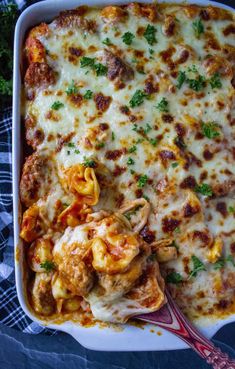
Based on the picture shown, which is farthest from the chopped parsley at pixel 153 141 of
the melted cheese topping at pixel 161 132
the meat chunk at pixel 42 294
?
the meat chunk at pixel 42 294

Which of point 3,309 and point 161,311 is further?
point 3,309

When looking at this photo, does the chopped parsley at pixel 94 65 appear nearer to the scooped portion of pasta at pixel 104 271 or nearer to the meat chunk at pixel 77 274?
the scooped portion of pasta at pixel 104 271

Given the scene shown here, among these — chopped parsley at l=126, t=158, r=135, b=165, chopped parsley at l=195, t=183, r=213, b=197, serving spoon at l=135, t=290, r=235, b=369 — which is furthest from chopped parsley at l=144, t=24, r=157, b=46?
serving spoon at l=135, t=290, r=235, b=369

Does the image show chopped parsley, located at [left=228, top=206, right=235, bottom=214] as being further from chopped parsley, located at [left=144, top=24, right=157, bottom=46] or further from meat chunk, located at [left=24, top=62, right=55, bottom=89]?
meat chunk, located at [left=24, top=62, right=55, bottom=89]

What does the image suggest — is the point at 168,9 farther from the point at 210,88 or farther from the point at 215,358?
the point at 215,358

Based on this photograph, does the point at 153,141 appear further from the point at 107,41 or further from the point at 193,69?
Result: the point at 107,41

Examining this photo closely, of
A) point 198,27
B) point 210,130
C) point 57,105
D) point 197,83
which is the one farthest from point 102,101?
point 198,27

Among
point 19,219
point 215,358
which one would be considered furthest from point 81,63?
point 215,358
